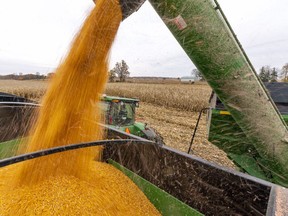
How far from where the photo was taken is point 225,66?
1366 mm

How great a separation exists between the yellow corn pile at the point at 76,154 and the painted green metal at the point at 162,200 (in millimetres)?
85

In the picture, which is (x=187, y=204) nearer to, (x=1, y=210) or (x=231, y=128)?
(x=1, y=210)

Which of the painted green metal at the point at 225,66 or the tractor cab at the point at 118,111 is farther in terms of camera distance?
the tractor cab at the point at 118,111

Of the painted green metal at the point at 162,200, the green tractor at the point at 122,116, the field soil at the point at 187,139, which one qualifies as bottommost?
the field soil at the point at 187,139

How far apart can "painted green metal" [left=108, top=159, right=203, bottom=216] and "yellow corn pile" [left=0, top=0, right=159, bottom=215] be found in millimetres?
85

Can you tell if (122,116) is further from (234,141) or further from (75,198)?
(75,198)

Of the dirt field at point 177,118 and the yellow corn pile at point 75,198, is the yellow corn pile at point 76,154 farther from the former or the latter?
the dirt field at point 177,118

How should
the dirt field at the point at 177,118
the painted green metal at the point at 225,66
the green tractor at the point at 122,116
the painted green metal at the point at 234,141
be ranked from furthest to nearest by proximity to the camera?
1. the dirt field at the point at 177,118
2. the green tractor at the point at 122,116
3. the painted green metal at the point at 234,141
4. the painted green metal at the point at 225,66

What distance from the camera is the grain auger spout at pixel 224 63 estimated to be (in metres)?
1.29

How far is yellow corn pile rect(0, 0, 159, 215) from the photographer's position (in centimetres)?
159

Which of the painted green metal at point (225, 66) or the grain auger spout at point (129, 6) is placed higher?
the grain auger spout at point (129, 6)

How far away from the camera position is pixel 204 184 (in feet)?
5.42

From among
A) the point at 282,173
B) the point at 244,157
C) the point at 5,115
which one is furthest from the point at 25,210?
the point at 244,157

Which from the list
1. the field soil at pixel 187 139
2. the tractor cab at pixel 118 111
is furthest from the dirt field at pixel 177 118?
the tractor cab at pixel 118 111
